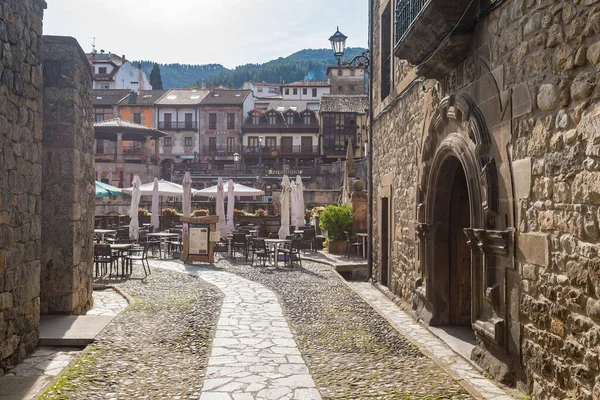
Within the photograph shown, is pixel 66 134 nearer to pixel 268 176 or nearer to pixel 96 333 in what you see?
pixel 96 333

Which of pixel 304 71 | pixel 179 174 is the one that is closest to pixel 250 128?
pixel 179 174

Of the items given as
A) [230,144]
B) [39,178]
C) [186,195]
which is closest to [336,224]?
[186,195]

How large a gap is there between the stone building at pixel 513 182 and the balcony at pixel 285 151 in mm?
51190

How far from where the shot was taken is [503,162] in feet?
17.0

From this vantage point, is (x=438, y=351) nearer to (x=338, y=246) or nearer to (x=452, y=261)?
(x=452, y=261)

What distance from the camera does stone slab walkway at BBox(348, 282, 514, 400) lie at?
497 centimetres

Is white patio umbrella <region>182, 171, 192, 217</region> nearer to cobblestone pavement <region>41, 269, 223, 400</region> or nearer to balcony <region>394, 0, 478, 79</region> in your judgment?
cobblestone pavement <region>41, 269, 223, 400</region>

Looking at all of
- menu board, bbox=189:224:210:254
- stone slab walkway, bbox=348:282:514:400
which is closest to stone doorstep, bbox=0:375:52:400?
stone slab walkway, bbox=348:282:514:400

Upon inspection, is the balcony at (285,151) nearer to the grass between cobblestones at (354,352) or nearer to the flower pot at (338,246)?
the flower pot at (338,246)

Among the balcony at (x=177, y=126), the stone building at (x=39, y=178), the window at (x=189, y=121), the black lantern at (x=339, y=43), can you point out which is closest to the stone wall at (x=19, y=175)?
the stone building at (x=39, y=178)

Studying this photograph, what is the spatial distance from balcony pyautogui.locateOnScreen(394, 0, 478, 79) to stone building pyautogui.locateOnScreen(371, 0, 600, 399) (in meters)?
0.01

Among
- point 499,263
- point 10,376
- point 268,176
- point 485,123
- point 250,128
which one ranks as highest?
point 250,128

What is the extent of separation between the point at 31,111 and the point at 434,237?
521cm

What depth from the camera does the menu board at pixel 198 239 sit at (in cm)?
1545
